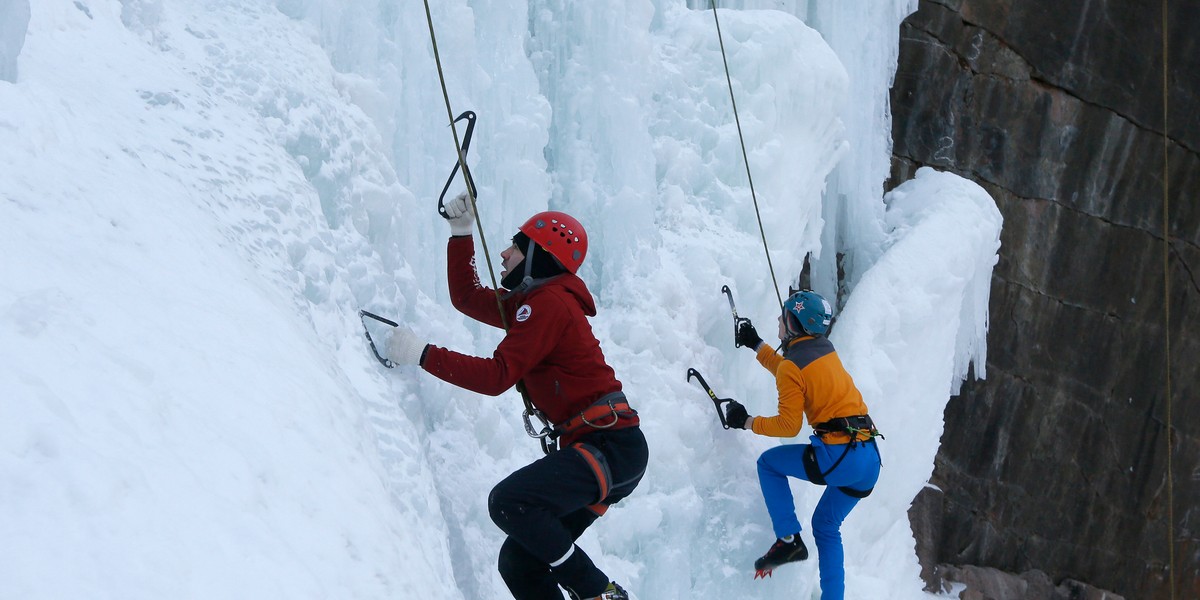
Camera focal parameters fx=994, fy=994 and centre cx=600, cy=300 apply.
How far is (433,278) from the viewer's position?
11.5 feet

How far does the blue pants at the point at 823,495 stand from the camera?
13.2ft

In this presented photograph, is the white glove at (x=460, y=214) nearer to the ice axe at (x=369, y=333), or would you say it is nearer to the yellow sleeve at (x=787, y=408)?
the ice axe at (x=369, y=333)

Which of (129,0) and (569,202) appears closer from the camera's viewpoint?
(129,0)

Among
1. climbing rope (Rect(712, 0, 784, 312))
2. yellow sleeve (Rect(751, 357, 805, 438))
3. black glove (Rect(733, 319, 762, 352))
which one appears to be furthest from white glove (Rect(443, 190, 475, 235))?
climbing rope (Rect(712, 0, 784, 312))

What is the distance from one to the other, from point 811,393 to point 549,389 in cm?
162

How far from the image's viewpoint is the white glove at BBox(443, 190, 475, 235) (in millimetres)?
2770

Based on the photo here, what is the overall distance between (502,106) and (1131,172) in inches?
316

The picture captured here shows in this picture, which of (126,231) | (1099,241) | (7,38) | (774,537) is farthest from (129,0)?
(1099,241)

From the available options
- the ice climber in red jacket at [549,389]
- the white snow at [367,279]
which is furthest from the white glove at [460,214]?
the white snow at [367,279]

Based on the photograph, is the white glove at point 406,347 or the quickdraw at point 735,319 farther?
the quickdraw at point 735,319

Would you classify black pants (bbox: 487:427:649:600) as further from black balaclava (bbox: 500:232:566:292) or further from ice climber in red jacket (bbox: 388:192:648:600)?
black balaclava (bbox: 500:232:566:292)

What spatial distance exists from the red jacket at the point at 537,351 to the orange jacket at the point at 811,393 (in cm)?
136

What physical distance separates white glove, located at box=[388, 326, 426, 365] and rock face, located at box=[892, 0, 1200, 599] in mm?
6194

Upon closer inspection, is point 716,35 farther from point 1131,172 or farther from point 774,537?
point 1131,172
